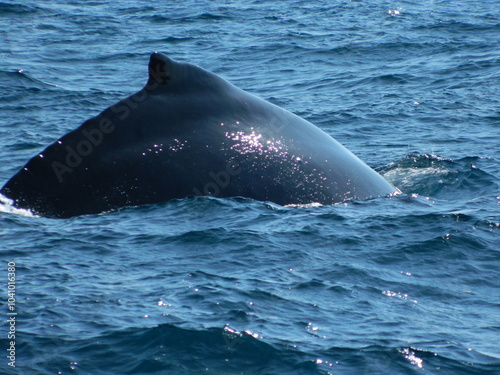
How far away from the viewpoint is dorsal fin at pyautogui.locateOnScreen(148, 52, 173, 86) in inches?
340

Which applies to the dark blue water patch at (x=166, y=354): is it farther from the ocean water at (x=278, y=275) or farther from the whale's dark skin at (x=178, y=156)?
the whale's dark skin at (x=178, y=156)

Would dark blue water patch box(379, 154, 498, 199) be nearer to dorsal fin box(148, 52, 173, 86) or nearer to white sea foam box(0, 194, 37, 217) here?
dorsal fin box(148, 52, 173, 86)

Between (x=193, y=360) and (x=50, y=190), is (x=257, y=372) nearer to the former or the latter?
(x=193, y=360)

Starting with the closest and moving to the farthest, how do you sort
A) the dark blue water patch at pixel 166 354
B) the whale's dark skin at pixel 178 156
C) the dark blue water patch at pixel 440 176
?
1. the dark blue water patch at pixel 166 354
2. the whale's dark skin at pixel 178 156
3. the dark blue water patch at pixel 440 176

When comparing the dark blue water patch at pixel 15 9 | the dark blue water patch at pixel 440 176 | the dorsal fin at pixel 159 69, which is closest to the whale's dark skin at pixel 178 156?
the dorsal fin at pixel 159 69

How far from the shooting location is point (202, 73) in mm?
8914

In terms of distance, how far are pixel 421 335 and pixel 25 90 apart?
14664 mm

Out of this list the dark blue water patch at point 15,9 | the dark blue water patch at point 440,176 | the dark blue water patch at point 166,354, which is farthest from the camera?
the dark blue water patch at point 15,9

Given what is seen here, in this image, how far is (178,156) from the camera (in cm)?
863

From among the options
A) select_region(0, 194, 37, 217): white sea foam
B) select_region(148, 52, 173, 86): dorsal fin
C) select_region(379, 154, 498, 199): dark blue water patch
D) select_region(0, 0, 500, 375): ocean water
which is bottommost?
select_region(379, 154, 498, 199): dark blue water patch

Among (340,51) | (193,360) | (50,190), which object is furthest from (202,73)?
(340,51)

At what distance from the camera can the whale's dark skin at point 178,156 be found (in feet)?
26.9

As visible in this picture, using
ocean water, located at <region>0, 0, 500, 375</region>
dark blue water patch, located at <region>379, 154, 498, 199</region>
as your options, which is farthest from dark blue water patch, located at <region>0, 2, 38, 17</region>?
dark blue water patch, located at <region>379, 154, 498, 199</region>

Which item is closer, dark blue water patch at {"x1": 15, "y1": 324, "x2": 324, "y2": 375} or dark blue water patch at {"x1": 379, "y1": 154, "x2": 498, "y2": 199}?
dark blue water patch at {"x1": 15, "y1": 324, "x2": 324, "y2": 375}
